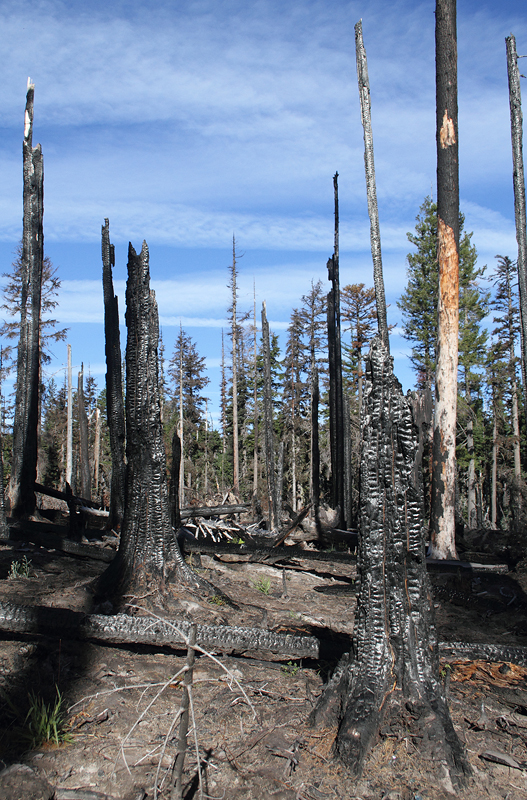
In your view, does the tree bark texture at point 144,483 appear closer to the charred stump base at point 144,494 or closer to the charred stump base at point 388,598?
the charred stump base at point 144,494

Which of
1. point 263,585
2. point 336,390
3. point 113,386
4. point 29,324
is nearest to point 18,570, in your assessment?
point 263,585

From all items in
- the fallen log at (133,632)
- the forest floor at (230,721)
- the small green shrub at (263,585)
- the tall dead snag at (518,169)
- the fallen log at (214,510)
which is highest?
the tall dead snag at (518,169)

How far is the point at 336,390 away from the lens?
14.7 meters

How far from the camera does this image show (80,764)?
3135 mm

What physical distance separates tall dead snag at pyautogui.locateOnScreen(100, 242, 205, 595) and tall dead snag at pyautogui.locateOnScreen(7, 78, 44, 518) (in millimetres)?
6949

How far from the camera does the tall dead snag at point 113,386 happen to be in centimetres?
1012

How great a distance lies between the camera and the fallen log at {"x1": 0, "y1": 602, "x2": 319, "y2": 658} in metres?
4.61

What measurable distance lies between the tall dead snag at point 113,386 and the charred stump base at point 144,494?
3.47 m

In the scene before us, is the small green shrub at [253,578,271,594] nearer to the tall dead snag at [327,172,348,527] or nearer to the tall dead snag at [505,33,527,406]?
the tall dead snag at [327,172,348,527]

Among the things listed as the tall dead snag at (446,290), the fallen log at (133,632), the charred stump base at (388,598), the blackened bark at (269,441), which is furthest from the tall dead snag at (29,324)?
the charred stump base at (388,598)

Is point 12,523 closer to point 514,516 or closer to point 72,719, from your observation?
point 72,719

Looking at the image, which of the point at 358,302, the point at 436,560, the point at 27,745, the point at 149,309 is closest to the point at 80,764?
the point at 27,745

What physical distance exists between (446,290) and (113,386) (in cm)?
671

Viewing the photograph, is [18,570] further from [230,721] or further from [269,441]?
[269,441]
